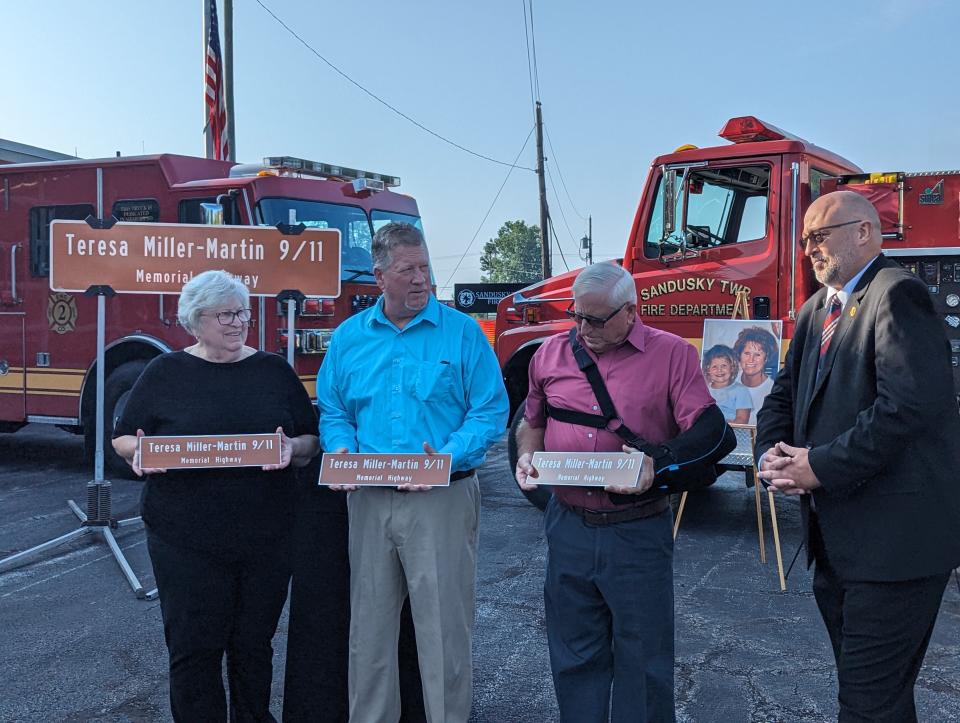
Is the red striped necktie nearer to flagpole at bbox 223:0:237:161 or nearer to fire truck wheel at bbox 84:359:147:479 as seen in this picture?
fire truck wheel at bbox 84:359:147:479

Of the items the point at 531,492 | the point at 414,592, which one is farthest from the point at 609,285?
the point at 531,492

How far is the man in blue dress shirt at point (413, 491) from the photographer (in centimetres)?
313

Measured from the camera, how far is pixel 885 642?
2516mm

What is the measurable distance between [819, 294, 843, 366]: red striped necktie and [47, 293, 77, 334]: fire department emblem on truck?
755 cm

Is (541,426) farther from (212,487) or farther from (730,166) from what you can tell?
(730,166)

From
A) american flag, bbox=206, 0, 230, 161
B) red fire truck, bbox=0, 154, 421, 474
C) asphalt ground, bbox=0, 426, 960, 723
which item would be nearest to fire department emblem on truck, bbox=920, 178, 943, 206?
asphalt ground, bbox=0, 426, 960, 723

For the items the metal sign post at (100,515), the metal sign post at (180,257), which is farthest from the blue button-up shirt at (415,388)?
the metal sign post at (100,515)

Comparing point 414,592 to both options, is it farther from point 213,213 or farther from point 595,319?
point 213,213

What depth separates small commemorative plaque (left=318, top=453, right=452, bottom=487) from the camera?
9.81ft

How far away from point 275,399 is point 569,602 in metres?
1.24

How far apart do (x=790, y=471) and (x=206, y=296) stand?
1984 mm

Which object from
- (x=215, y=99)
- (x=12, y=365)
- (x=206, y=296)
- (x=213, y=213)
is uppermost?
(x=215, y=99)

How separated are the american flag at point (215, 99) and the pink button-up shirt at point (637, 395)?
11.9 meters

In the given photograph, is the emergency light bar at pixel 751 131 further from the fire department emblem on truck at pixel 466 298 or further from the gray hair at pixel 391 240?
the fire department emblem on truck at pixel 466 298
